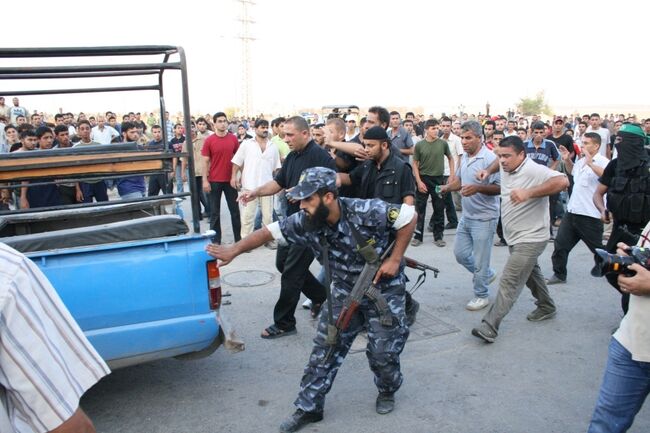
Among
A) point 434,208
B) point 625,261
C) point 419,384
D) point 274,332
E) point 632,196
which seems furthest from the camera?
point 434,208

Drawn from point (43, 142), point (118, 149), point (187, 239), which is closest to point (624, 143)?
point (187, 239)

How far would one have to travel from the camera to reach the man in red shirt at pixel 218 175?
8.14 meters

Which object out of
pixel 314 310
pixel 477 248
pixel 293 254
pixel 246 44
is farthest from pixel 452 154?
pixel 246 44

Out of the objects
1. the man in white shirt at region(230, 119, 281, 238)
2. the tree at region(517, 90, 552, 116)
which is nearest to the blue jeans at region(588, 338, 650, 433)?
the man in white shirt at region(230, 119, 281, 238)

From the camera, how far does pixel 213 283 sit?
3514 mm

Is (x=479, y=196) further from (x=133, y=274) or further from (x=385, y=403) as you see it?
(x=133, y=274)

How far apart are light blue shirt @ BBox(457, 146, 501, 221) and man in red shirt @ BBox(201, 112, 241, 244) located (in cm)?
387

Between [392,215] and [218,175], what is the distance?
17.7ft

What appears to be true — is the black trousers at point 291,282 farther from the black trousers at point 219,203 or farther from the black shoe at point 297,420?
the black trousers at point 219,203

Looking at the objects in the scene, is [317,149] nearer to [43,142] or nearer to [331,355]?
[331,355]

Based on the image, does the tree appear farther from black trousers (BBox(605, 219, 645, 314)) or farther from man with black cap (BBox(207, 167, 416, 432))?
man with black cap (BBox(207, 167, 416, 432))

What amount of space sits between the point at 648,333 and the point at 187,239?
2.53 meters

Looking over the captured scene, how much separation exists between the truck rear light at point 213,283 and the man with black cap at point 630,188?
312 cm

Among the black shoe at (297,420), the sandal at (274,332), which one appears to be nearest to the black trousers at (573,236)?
the sandal at (274,332)
